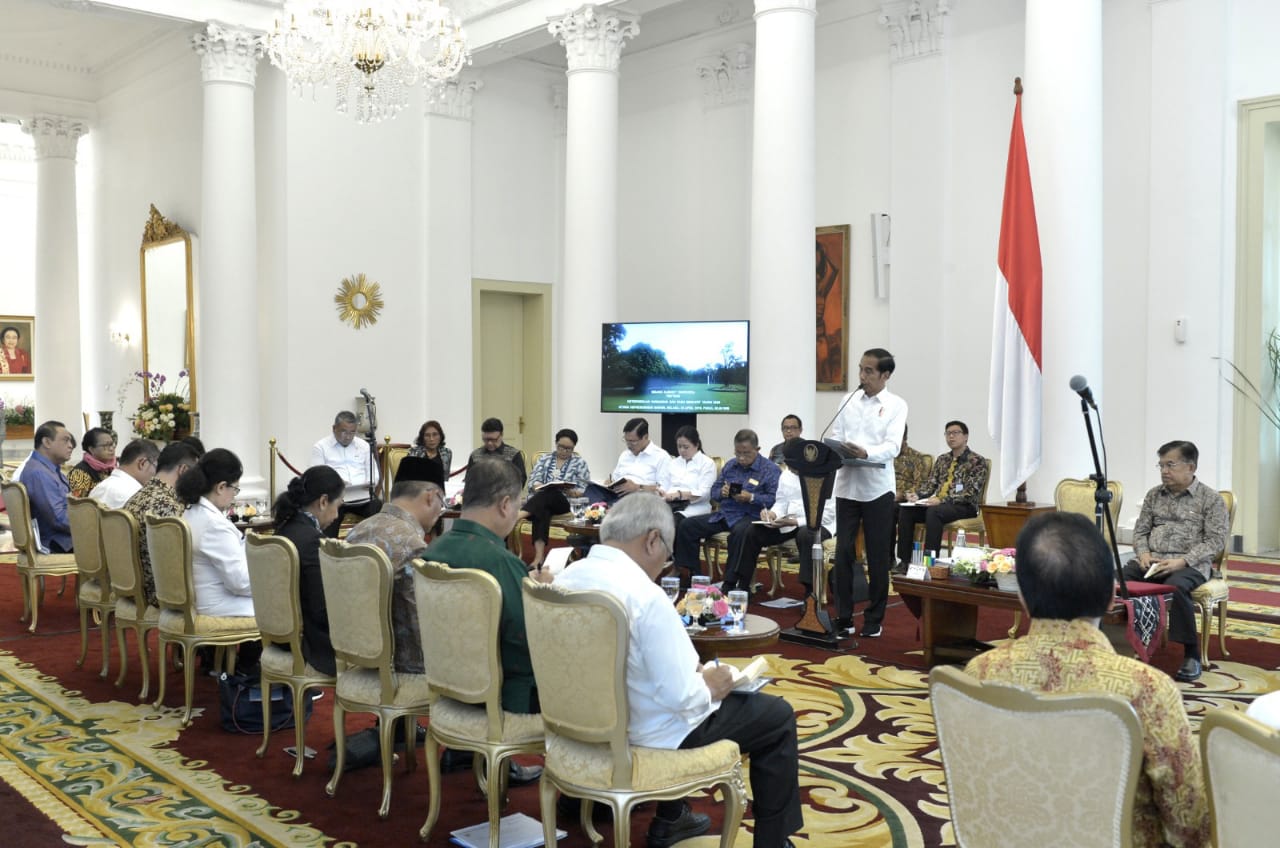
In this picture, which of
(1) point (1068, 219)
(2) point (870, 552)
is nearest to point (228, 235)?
(2) point (870, 552)

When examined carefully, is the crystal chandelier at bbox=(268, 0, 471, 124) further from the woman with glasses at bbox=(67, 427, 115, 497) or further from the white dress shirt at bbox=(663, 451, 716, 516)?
the white dress shirt at bbox=(663, 451, 716, 516)

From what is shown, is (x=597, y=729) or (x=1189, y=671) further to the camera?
(x=1189, y=671)

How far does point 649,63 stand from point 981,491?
26.1ft

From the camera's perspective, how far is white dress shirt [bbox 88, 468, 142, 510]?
7414 millimetres

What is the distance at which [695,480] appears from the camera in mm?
9867

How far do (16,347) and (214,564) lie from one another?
779 inches

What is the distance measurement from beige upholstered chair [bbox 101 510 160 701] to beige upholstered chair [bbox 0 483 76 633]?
1639mm

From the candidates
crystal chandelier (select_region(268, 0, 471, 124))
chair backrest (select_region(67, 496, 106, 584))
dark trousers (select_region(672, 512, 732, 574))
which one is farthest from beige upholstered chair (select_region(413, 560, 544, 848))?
crystal chandelier (select_region(268, 0, 471, 124))

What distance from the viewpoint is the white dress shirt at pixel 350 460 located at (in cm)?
1108

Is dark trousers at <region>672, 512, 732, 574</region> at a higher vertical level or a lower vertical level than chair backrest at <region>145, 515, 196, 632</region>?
lower

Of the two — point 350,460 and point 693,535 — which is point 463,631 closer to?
point 693,535

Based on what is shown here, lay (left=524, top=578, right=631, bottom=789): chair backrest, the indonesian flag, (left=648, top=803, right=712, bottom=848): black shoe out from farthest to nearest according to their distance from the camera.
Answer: the indonesian flag
(left=648, top=803, right=712, bottom=848): black shoe
(left=524, top=578, right=631, bottom=789): chair backrest

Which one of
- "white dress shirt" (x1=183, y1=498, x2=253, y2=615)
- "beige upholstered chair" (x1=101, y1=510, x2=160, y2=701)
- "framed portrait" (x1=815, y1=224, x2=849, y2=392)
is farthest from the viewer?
"framed portrait" (x1=815, y1=224, x2=849, y2=392)

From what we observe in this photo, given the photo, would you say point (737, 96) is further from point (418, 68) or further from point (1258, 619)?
point (1258, 619)
